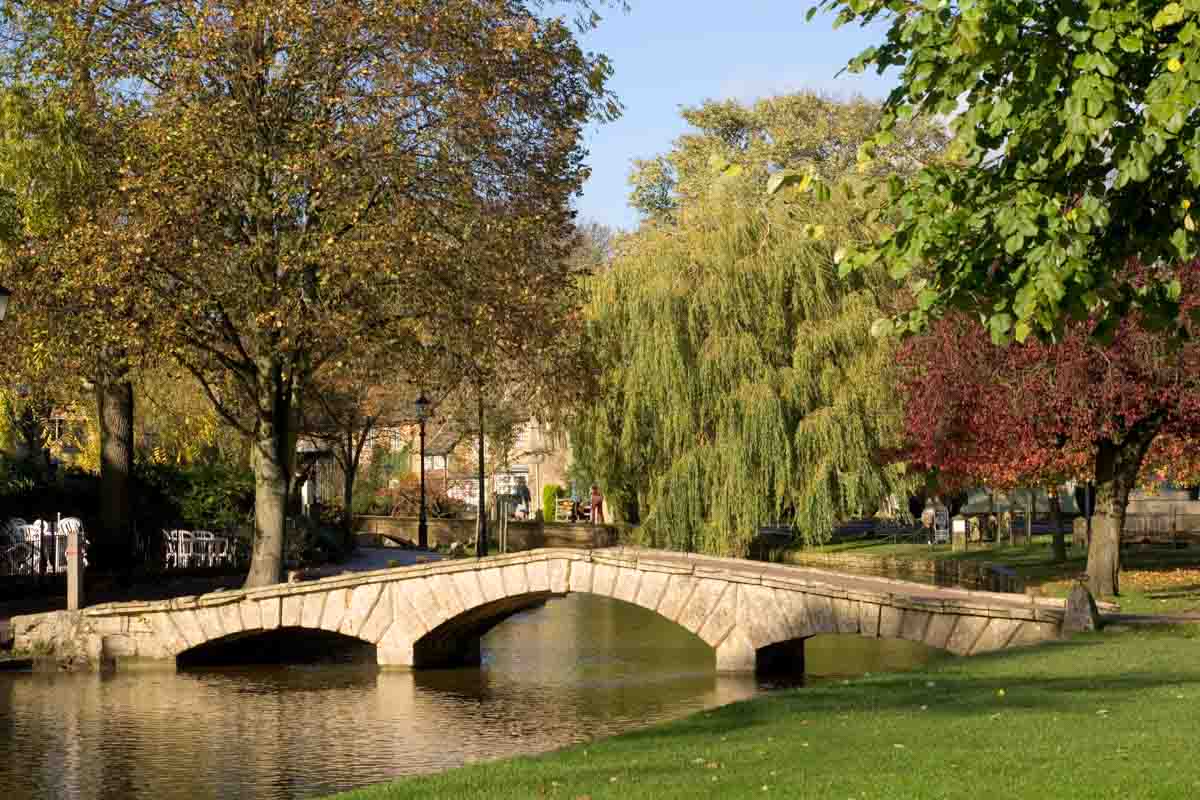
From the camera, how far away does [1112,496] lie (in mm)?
27000

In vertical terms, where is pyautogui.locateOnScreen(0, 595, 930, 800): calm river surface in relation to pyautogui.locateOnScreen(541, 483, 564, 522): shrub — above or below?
below

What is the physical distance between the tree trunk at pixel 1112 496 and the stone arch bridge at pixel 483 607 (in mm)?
4280

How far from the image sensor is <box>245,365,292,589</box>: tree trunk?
26797 millimetres

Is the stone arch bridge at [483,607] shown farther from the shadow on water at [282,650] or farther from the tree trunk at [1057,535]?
the tree trunk at [1057,535]

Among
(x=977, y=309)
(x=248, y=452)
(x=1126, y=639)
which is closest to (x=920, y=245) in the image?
(x=977, y=309)

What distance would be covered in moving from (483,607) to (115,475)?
988cm

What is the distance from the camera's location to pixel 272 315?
23.6 meters

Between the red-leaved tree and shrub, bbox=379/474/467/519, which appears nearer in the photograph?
the red-leaved tree

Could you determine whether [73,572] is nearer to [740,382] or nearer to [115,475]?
[115,475]

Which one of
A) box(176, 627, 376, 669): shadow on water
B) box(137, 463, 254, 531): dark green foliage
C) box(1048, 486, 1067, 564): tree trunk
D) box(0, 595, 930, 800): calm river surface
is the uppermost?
box(137, 463, 254, 531): dark green foliage

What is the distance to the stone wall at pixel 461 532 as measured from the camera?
5062 cm

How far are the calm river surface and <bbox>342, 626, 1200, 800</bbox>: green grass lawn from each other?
3.92 m

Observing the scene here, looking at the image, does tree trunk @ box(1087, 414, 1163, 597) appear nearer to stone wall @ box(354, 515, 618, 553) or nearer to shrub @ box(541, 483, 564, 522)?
stone wall @ box(354, 515, 618, 553)

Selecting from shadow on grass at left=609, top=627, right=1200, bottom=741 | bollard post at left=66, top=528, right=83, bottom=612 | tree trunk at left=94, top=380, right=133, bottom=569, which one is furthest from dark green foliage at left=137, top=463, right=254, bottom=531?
shadow on grass at left=609, top=627, right=1200, bottom=741
